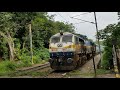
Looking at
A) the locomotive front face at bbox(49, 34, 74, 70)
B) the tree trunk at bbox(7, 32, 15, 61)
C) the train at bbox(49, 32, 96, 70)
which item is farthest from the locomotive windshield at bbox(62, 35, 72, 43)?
the tree trunk at bbox(7, 32, 15, 61)

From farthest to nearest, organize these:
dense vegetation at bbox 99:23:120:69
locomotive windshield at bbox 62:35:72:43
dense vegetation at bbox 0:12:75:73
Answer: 1. dense vegetation at bbox 0:12:75:73
2. locomotive windshield at bbox 62:35:72:43
3. dense vegetation at bbox 99:23:120:69

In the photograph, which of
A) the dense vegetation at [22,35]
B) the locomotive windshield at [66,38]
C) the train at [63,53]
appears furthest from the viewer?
the dense vegetation at [22,35]

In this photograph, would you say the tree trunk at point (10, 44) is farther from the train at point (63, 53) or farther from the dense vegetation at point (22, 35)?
the train at point (63, 53)

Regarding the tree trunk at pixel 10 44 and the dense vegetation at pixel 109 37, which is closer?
the dense vegetation at pixel 109 37

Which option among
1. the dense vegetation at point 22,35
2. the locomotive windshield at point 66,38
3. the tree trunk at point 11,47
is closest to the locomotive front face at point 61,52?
the locomotive windshield at point 66,38

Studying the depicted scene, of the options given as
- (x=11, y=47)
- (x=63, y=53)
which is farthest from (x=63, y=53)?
(x=11, y=47)

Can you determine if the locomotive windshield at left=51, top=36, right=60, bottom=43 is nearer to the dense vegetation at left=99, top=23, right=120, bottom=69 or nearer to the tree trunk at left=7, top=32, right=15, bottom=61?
the dense vegetation at left=99, top=23, right=120, bottom=69

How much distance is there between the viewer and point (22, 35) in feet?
67.6

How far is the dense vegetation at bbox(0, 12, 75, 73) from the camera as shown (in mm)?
18094

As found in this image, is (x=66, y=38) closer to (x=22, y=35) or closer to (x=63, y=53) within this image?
(x=63, y=53)

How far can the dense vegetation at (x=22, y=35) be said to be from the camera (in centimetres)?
1809
